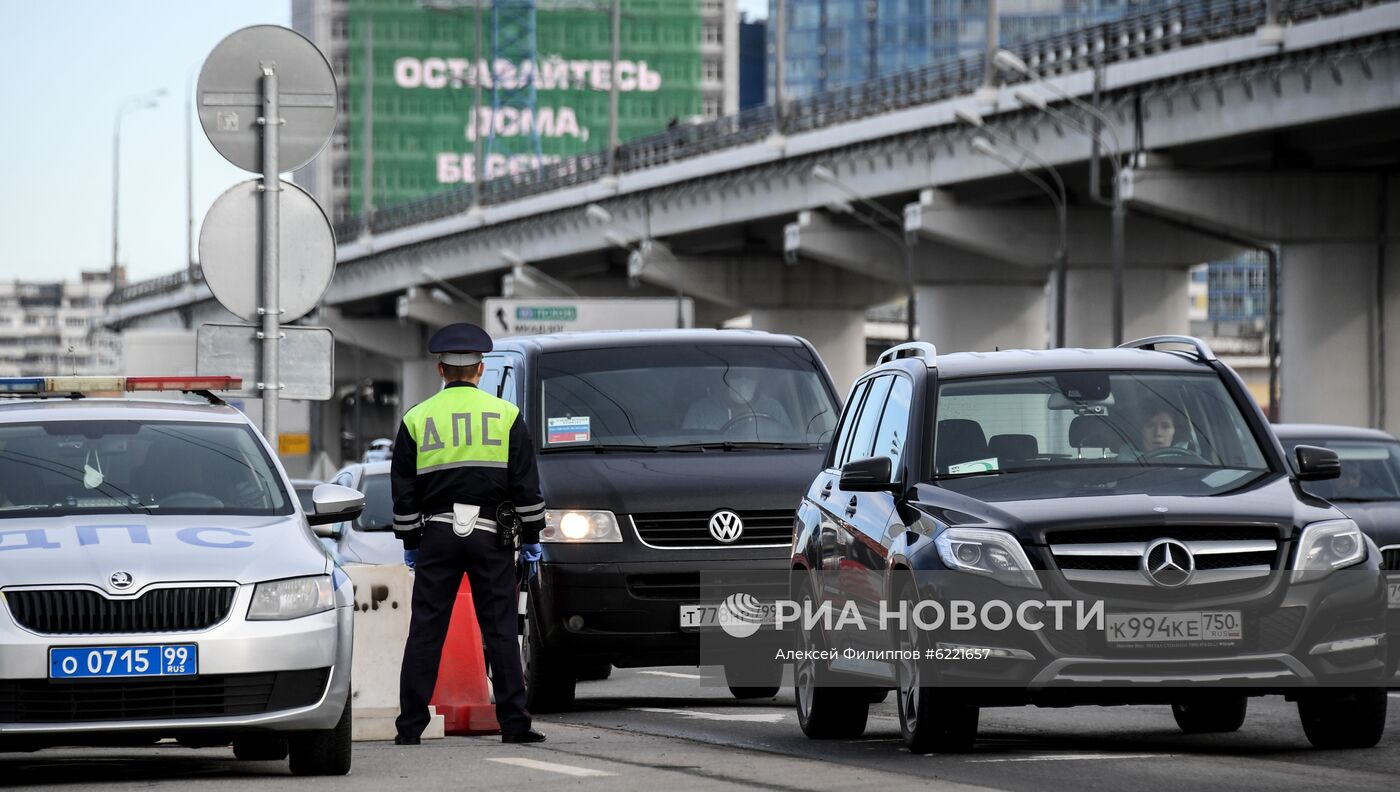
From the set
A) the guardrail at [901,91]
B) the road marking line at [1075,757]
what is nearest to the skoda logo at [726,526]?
the road marking line at [1075,757]

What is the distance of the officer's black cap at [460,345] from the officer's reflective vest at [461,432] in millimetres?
189

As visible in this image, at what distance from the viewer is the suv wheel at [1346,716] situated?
10148mm

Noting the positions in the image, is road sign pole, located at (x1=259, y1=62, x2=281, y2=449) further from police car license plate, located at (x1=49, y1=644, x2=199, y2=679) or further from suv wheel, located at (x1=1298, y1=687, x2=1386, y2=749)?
suv wheel, located at (x1=1298, y1=687, x2=1386, y2=749)

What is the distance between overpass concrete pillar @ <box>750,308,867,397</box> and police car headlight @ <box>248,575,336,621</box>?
2722 inches

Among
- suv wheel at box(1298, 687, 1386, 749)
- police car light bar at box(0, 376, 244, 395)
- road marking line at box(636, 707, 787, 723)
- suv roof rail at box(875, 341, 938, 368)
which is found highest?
suv roof rail at box(875, 341, 938, 368)

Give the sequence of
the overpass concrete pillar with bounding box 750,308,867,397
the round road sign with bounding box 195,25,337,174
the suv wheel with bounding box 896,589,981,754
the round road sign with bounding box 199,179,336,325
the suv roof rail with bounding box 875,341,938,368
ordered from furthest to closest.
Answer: the overpass concrete pillar with bounding box 750,308,867,397, the round road sign with bounding box 195,25,337,174, the round road sign with bounding box 199,179,336,325, the suv roof rail with bounding box 875,341,938,368, the suv wheel with bounding box 896,589,981,754

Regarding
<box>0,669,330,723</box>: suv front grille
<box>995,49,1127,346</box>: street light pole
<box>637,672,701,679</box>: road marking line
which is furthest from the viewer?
<box>995,49,1127,346</box>: street light pole

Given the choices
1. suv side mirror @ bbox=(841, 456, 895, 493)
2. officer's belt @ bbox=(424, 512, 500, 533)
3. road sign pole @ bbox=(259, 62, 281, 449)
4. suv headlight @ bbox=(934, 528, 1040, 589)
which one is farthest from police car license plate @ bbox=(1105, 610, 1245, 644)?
road sign pole @ bbox=(259, 62, 281, 449)

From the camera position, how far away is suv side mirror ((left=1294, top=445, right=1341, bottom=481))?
1052 cm

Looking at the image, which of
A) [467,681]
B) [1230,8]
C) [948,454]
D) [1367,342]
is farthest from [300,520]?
[1367,342]

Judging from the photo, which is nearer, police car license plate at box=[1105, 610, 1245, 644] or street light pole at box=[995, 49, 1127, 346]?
police car license plate at box=[1105, 610, 1245, 644]

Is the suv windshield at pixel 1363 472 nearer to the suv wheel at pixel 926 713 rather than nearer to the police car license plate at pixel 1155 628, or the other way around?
the suv wheel at pixel 926 713

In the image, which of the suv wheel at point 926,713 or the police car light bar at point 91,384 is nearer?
the suv wheel at point 926,713

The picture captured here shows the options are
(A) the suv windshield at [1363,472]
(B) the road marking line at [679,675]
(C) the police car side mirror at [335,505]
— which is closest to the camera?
(C) the police car side mirror at [335,505]
